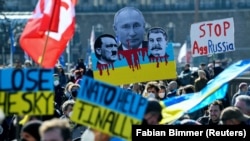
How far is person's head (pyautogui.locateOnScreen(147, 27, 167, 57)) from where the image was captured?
15.6 m

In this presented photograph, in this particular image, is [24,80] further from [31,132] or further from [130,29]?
[130,29]

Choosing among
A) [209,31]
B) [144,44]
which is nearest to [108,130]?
[144,44]

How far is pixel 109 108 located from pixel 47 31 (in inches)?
Answer: 158

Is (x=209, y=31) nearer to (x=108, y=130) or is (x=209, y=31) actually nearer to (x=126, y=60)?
(x=126, y=60)

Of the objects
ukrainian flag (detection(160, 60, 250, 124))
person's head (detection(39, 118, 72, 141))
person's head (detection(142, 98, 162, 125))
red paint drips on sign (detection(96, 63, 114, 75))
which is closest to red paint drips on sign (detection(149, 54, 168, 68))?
red paint drips on sign (detection(96, 63, 114, 75))

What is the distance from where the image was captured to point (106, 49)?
50.4 ft

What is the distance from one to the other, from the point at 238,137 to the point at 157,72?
5824 millimetres

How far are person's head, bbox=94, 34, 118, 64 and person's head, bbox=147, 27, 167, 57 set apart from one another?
1.40ft

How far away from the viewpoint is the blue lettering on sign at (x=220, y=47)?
59.0 feet

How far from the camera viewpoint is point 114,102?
8.05 metres

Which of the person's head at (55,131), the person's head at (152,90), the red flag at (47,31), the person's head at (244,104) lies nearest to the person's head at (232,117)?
the person's head at (244,104)

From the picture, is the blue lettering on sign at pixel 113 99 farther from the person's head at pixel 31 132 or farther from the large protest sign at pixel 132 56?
the large protest sign at pixel 132 56
